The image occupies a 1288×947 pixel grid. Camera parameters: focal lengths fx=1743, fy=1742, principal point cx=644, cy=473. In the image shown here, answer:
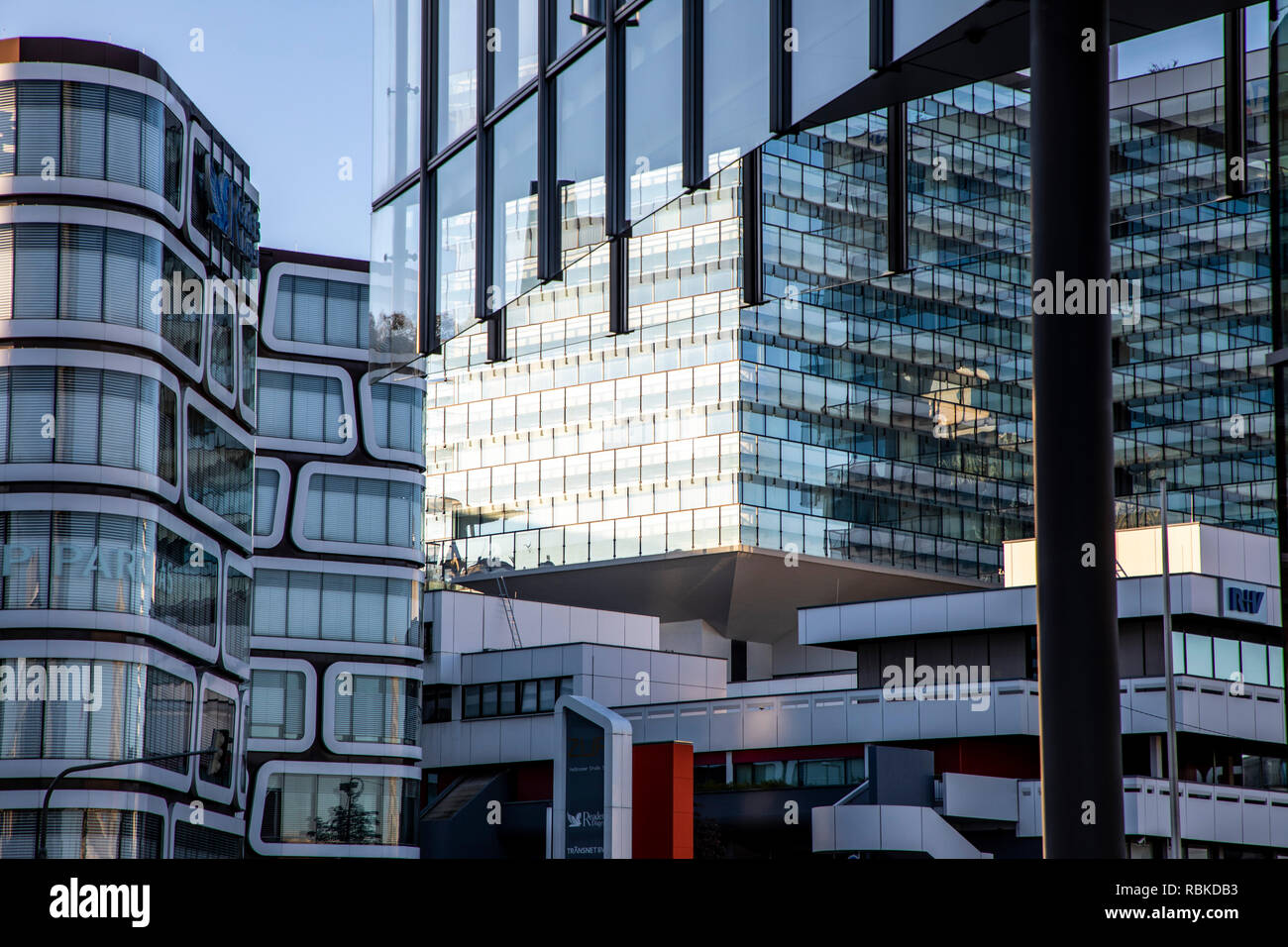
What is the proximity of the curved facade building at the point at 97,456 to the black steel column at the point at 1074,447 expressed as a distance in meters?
43.1

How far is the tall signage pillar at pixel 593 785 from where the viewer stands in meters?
41.0

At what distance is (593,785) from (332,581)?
32813mm

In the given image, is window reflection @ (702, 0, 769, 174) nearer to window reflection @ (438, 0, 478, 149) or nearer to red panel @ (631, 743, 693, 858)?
window reflection @ (438, 0, 478, 149)

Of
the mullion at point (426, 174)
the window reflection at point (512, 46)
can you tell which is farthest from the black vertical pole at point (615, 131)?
the mullion at point (426, 174)

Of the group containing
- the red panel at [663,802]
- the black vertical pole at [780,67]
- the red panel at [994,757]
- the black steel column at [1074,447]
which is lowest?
the red panel at [663,802]

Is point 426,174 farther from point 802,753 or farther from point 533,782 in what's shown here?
point 533,782

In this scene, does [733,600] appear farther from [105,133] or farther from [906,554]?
[105,133]

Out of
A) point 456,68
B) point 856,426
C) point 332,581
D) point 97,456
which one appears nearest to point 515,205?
point 456,68

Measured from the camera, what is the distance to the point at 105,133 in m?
51.0

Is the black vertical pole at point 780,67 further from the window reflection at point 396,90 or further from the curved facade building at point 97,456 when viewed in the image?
the curved facade building at point 97,456

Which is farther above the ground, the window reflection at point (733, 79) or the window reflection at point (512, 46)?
the window reflection at point (512, 46)

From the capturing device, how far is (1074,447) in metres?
9.30

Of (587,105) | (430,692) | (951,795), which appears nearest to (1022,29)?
(587,105)
